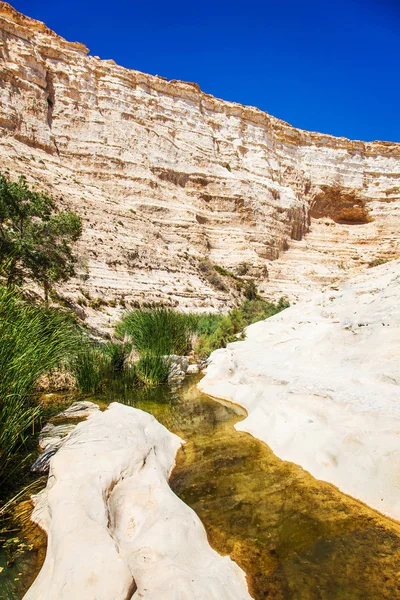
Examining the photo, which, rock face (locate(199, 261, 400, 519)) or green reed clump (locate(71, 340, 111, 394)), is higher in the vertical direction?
rock face (locate(199, 261, 400, 519))

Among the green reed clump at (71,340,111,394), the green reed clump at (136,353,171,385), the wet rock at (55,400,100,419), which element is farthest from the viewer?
the green reed clump at (136,353,171,385)

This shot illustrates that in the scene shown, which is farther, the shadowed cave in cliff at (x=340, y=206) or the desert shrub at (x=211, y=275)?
the shadowed cave in cliff at (x=340, y=206)

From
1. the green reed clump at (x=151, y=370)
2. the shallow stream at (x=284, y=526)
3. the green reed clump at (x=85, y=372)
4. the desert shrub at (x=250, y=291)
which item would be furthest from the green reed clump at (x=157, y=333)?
the desert shrub at (x=250, y=291)

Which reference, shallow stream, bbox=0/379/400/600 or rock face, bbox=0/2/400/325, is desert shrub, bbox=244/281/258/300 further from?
shallow stream, bbox=0/379/400/600

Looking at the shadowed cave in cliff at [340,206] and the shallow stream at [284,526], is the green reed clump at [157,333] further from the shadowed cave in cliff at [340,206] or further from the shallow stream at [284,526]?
the shadowed cave in cliff at [340,206]

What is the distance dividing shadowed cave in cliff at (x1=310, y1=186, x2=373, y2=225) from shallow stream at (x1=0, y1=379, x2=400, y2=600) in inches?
2152

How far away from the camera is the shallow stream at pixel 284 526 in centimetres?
280

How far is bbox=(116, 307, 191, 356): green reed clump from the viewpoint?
11403mm

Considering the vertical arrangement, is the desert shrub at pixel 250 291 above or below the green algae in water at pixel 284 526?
below

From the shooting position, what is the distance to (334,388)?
5938mm

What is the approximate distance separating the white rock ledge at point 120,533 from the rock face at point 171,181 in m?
16.5

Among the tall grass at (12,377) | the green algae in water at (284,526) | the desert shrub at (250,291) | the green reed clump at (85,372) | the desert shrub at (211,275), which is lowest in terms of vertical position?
the desert shrub at (250,291)

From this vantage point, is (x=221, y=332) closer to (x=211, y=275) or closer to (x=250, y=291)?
(x=211, y=275)

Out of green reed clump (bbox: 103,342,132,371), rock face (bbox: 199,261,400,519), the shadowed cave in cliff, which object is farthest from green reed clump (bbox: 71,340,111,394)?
the shadowed cave in cliff
